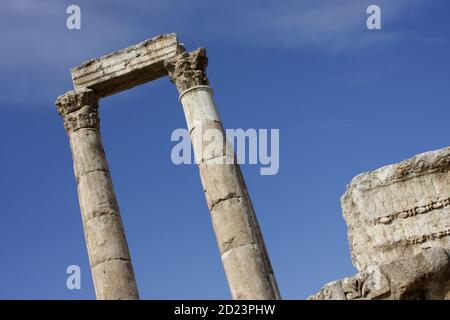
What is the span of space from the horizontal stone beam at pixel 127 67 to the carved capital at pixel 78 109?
285mm

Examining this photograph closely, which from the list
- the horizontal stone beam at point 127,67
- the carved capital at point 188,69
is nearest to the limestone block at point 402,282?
the carved capital at point 188,69

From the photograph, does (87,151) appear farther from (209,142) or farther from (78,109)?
(209,142)

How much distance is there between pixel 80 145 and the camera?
18781 millimetres

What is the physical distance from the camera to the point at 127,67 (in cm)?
1922

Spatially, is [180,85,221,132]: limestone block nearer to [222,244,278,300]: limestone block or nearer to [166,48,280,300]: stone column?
[166,48,280,300]: stone column

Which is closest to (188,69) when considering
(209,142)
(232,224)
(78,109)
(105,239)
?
(209,142)

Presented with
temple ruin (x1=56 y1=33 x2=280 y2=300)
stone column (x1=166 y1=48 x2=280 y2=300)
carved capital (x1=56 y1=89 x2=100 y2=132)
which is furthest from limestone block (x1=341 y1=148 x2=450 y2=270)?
carved capital (x1=56 y1=89 x2=100 y2=132)

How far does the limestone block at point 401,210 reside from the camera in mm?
15141

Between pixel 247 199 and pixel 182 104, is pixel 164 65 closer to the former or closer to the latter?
pixel 182 104

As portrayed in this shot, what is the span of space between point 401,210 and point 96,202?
6993mm

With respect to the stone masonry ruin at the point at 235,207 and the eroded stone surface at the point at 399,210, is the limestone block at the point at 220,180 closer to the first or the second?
the stone masonry ruin at the point at 235,207

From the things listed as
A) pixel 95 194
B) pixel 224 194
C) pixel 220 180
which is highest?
pixel 95 194

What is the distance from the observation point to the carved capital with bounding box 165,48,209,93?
18453 millimetres
